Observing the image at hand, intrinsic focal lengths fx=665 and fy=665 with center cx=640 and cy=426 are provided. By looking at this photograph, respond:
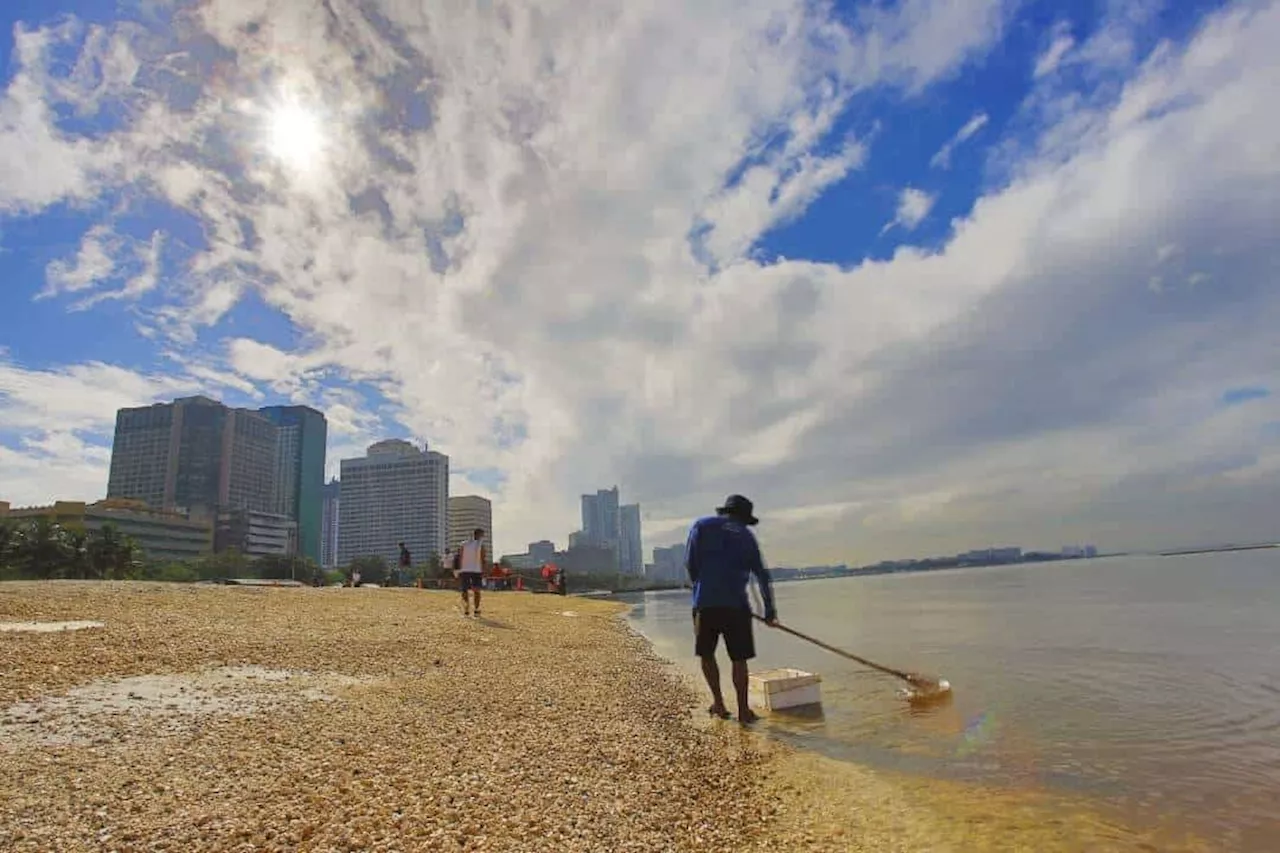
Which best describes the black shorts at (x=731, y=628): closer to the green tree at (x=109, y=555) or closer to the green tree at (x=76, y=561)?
the green tree at (x=109, y=555)

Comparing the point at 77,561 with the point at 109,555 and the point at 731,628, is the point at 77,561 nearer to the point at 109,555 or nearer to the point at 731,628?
the point at 109,555

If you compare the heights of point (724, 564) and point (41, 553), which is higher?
point (41, 553)

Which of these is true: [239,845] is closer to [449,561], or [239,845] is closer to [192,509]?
[449,561]

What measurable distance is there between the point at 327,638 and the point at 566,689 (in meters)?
5.06

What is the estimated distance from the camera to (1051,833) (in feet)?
16.7

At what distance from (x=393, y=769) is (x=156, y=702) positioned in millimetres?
3182

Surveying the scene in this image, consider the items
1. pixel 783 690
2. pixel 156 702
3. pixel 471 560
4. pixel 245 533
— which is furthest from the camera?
pixel 245 533

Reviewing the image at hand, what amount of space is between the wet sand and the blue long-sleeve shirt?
1.60 metres

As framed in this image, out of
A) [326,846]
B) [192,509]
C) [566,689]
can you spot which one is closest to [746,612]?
[566,689]

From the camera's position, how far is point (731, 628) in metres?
8.49

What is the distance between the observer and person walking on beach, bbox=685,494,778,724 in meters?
8.48

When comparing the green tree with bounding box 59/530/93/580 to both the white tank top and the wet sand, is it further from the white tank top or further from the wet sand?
the wet sand

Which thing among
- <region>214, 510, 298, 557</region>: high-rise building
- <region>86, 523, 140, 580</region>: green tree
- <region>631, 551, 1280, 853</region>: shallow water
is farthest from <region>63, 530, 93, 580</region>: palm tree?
<region>214, 510, 298, 557</region>: high-rise building

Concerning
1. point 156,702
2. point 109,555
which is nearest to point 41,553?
point 109,555
